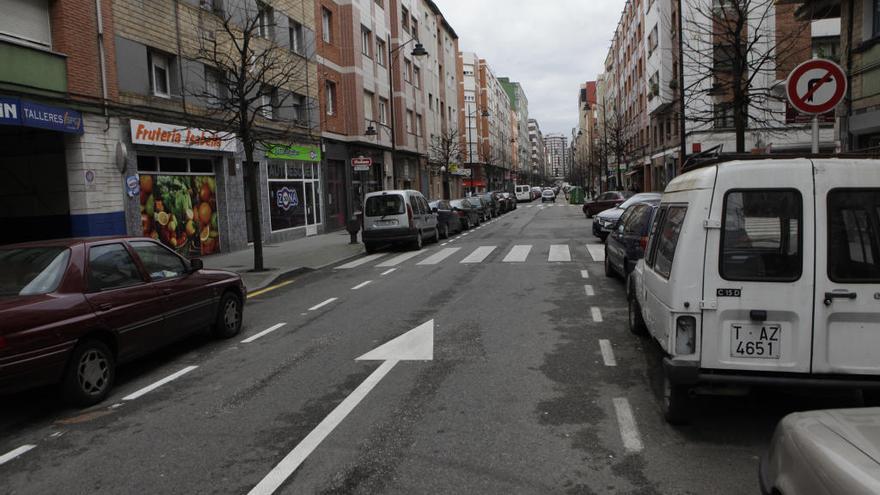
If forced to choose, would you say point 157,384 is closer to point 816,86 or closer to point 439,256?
point 816,86

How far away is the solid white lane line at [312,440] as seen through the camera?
3.89 metres

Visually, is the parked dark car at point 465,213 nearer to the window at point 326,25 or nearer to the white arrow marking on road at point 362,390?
the window at point 326,25

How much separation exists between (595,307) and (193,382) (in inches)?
226

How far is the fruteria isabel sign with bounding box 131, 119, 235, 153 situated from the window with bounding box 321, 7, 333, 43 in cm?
1137

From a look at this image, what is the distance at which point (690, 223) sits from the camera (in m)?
4.22

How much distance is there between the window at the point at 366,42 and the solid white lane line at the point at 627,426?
29.7 meters

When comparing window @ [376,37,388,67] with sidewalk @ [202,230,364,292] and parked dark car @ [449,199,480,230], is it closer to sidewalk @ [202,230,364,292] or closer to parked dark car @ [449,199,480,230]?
parked dark car @ [449,199,480,230]

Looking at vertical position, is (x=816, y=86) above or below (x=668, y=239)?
above

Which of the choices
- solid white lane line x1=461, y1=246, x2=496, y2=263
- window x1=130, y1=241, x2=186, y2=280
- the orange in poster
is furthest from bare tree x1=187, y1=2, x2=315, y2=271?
window x1=130, y1=241, x2=186, y2=280

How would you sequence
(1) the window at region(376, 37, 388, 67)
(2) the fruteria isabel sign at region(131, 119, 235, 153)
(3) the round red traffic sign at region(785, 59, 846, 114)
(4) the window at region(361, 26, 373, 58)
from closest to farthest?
(3) the round red traffic sign at region(785, 59, 846, 114) → (2) the fruteria isabel sign at region(131, 119, 235, 153) → (4) the window at region(361, 26, 373, 58) → (1) the window at region(376, 37, 388, 67)

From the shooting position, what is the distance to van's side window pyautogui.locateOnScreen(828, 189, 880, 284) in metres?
3.98

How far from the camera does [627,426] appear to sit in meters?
4.70

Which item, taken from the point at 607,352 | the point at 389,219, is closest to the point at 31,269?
the point at 607,352

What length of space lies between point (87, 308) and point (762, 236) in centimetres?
543
